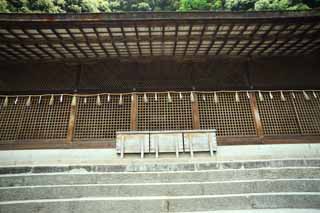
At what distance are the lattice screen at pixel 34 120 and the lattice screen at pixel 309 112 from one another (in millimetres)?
10371

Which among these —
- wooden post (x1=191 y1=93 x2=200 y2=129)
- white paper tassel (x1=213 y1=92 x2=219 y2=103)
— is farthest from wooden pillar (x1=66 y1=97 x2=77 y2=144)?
white paper tassel (x1=213 y1=92 x2=219 y2=103)

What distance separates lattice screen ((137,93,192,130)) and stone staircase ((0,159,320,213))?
3.00 m

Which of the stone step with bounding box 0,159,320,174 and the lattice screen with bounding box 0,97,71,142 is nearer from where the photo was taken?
the stone step with bounding box 0,159,320,174

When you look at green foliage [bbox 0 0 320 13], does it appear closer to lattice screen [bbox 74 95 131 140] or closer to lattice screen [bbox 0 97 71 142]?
lattice screen [bbox 0 97 71 142]

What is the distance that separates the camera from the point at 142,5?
2789 centimetres

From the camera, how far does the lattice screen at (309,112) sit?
9.00 m

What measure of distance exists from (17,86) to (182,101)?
771cm

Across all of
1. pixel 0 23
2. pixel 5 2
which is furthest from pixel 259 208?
pixel 5 2

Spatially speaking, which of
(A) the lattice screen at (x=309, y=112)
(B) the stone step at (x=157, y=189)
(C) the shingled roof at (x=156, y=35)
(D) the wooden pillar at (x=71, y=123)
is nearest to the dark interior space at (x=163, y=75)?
(C) the shingled roof at (x=156, y=35)

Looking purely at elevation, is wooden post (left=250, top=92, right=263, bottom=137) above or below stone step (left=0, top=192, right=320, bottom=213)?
above

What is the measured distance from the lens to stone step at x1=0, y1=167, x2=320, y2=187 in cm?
564

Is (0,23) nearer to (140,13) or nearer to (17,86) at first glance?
(17,86)

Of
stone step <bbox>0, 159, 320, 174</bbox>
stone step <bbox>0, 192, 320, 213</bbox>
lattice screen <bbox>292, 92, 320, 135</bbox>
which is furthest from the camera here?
lattice screen <bbox>292, 92, 320, 135</bbox>

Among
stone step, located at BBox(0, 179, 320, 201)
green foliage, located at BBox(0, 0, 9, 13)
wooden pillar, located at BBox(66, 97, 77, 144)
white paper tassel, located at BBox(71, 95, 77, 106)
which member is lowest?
stone step, located at BBox(0, 179, 320, 201)
